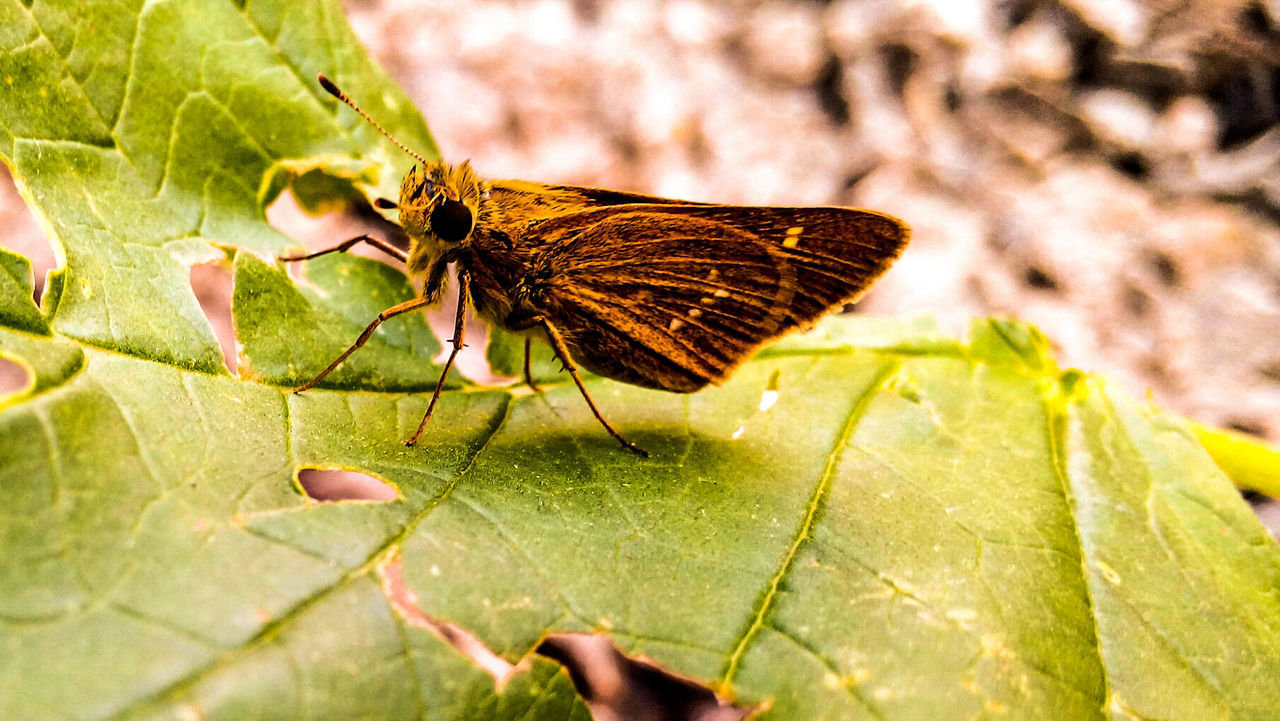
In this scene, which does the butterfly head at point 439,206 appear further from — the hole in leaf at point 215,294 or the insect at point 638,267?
the hole in leaf at point 215,294

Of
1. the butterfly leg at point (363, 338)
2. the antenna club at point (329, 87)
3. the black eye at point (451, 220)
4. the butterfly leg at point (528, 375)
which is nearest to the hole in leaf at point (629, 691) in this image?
the butterfly leg at point (528, 375)

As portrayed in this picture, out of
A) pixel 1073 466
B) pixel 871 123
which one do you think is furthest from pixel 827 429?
pixel 871 123

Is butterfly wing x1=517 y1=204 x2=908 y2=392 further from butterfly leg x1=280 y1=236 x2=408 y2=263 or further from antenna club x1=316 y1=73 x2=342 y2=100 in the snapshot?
antenna club x1=316 y1=73 x2=342 y2=100

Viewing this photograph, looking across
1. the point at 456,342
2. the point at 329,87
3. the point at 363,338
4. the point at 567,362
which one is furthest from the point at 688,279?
the point at 329,87

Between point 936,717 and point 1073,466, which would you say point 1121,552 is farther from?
point 936,717

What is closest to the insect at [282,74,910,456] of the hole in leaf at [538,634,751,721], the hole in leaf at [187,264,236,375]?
the hole in leaf at [538,634,751,721]

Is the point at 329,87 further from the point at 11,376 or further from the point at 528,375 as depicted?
the point at 11,376
